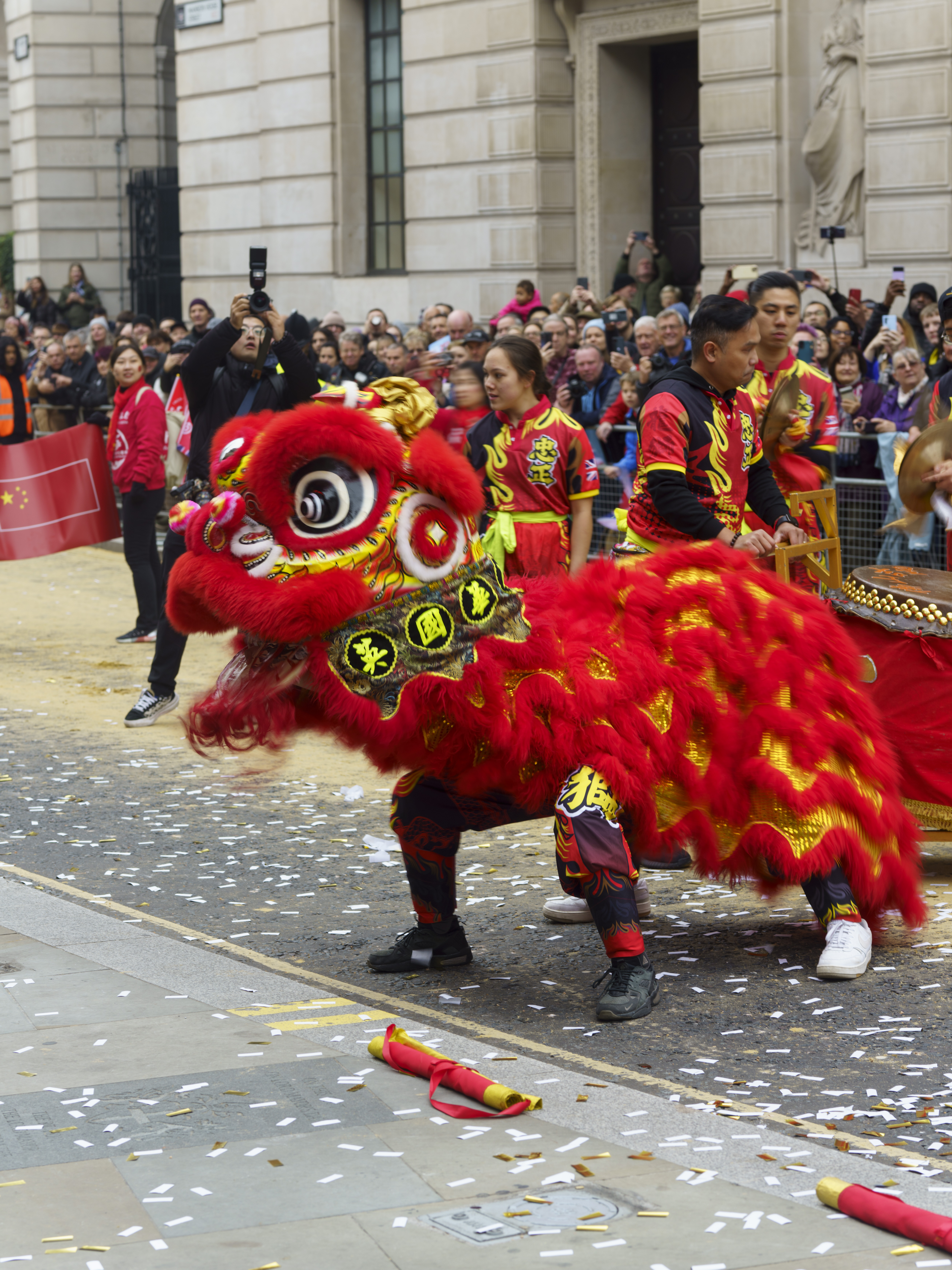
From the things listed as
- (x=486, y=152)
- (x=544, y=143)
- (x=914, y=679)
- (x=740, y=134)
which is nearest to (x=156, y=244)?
(x=486, y=152)

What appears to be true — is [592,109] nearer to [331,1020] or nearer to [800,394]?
[800,394]

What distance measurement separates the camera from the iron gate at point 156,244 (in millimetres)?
32438

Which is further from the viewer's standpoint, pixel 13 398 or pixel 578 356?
pixel 13 398

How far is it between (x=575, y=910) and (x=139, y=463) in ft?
22.4

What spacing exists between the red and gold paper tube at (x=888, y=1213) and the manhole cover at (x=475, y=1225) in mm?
661

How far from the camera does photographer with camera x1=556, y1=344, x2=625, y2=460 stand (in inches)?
544

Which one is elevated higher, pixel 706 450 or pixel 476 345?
pixel 476 345

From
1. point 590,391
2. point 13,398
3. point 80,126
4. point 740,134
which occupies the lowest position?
point 590,391

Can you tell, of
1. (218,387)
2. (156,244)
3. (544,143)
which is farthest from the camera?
(156,244)

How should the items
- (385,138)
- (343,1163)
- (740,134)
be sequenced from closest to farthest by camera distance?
(343,1163), (740,134), (385,138)

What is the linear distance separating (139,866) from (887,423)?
6.06 m

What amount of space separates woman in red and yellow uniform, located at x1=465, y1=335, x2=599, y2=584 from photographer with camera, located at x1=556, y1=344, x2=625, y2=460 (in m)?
5.50

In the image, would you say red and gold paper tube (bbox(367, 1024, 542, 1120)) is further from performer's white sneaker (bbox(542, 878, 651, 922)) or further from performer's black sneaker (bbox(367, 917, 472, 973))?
performer's white sneaker (bbox(542, 878, 651, 922))

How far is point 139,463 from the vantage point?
41.0 feet
